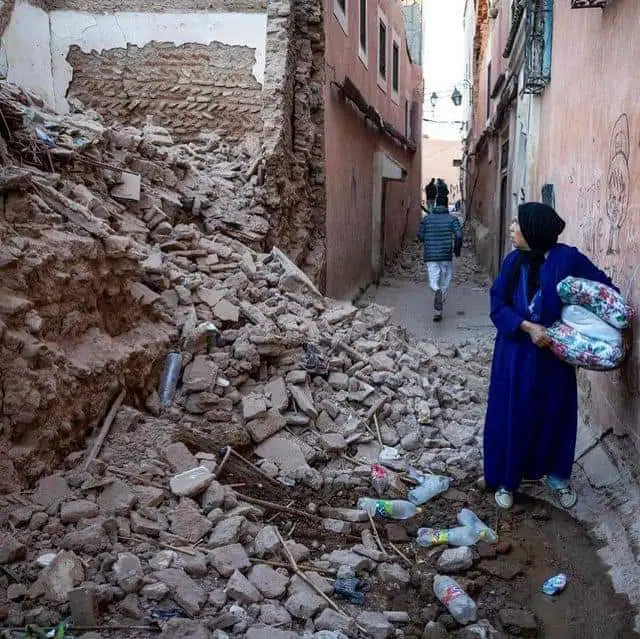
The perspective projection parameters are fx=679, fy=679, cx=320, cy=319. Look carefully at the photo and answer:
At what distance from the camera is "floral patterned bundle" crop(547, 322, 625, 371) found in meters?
3.37

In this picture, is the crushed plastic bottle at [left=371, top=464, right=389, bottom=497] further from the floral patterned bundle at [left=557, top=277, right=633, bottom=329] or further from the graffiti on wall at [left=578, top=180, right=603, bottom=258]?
the graffiti on wall at [left=578, top=180, right=603, bottom=258]

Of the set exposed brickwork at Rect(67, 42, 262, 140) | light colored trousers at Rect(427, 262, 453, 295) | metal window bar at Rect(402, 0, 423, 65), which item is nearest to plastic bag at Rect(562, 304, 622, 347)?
exposed brickwork at Rect(67, 42, 262, 140)

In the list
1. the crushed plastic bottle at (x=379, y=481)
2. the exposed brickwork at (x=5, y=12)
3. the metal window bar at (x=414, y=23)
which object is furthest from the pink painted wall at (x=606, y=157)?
the metal window bar at (x=414, y=23)

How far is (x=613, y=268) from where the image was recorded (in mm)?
4078

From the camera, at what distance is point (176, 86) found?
8414 mm

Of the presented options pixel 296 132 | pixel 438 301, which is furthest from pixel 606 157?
pixel 438 301

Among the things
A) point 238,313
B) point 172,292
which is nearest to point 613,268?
point 238,313

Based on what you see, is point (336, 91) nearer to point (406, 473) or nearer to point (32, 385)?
point (406, 473)

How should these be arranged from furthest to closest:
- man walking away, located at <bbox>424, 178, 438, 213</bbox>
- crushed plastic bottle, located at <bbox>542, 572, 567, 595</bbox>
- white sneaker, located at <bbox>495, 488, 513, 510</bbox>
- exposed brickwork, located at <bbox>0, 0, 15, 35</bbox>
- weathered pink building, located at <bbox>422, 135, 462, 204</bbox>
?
weathered pink building, located at <bbox>422, 135, 462, 204</bbox>
man walking away, located at <bbox>424, 178, 438, 213</bbox>
exposed brickwork, located at <bbox>0, 0, 15, 35</bbox>
white sneaker, located at <bbox>495, 488, 513, 510</bbox>
crushed plastic bottle, located at <bbox>542, 572, 567, 595</bbox>

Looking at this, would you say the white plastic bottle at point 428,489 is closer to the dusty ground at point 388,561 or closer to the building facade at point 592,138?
the dusty ground at point 388,561

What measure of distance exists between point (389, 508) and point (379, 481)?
0.32 meters

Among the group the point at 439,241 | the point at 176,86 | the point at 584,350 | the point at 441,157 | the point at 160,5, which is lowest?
the point at 441,157

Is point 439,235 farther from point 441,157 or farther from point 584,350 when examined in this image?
point 441,157

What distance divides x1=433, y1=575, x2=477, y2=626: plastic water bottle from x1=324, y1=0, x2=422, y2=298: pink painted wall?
675 cm
